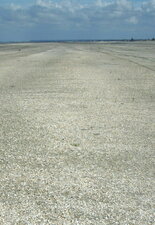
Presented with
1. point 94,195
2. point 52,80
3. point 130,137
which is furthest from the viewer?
point 52,80

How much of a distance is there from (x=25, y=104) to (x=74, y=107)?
4.80 ft

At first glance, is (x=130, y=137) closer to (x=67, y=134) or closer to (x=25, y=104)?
(x=67, y=134)

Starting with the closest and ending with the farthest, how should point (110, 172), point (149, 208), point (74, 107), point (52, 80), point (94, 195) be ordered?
1. point (149, 208)
2. point (94, 195)
3. point (110, 172)
4. point (74, 107)
5. point (52, 80)

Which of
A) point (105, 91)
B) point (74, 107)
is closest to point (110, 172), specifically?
point (74, 107)

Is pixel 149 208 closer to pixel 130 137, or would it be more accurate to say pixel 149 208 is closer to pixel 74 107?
pixel 130 137

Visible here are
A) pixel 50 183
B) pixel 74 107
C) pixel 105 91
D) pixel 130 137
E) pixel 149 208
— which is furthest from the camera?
pixel 105 91

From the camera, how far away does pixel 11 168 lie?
216 inches

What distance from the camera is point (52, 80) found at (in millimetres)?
15594

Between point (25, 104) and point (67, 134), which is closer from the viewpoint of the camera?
point (67, 134)

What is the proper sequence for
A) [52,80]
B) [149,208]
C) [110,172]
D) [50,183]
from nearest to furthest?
[149,208] → [50,183] → [110,172] → [52,80]

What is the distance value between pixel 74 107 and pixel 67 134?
9.08 ft

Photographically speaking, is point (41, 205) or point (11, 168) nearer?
point (41, 205)

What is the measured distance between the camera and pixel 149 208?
432cm

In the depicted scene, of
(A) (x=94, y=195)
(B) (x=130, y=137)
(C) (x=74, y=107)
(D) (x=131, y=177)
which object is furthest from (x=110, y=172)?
(C) (x=74, y=107)
